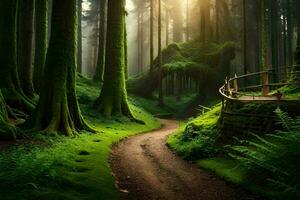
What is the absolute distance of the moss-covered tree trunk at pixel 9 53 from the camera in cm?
2008

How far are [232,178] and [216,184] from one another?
54 cm

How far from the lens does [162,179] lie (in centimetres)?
1239

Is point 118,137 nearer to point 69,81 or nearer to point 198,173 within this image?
point 69,81

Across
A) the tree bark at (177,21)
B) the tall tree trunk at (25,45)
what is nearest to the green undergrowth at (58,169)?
the tall tree trunk at (25,45)

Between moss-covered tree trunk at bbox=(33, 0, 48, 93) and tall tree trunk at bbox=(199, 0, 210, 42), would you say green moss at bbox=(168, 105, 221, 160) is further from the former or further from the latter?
tall tree trunk at bbox=(199, 0, 210, 42)

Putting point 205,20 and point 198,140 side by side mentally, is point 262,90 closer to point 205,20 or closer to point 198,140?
point 198,140

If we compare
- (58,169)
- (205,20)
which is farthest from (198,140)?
(205,20)

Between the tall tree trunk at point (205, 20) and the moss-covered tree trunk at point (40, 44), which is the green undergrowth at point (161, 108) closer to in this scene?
the tall tree trunk at point (205, 20)

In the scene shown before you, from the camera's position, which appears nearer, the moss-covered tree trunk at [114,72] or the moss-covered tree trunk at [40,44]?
the moss-covered tree trunk at [40,44]

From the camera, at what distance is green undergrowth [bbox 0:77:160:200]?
8953mm

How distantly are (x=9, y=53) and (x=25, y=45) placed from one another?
11.5 ft

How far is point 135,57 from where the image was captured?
9750cm

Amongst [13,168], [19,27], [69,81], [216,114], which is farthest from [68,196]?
[19,27]

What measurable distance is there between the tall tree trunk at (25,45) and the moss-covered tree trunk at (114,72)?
5.16 m
